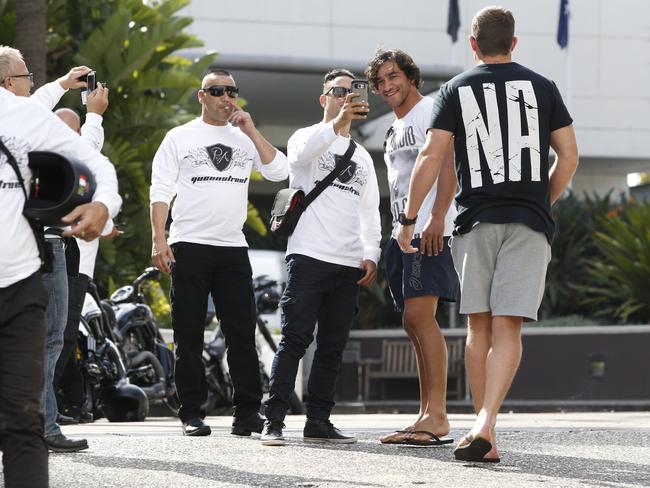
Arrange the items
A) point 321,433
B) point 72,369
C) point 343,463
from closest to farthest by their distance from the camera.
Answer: point 343,463 < point 321,433 < point 72,369

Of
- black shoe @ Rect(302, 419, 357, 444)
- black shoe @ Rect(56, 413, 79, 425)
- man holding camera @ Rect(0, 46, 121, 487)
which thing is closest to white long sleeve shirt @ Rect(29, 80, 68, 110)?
black shoe @ Rect(302, 419, 357, 444)

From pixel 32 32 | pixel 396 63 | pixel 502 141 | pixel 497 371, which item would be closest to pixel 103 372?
pixel 396 63

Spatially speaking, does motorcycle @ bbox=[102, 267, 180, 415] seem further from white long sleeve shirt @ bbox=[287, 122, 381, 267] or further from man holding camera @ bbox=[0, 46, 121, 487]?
man holding camera @ bbox=[0, 46, 121, 487]

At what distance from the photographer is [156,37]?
51.5 ft

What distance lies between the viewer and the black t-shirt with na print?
21.1 feet

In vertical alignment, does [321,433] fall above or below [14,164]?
below

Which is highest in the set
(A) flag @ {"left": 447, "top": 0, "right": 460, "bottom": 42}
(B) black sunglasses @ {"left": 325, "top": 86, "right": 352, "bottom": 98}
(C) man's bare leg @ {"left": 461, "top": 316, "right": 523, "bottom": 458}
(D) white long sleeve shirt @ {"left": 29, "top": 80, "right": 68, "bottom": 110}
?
(A) flag @ {"left": 447, "top": 0, "right": 460, "bottom": 42}

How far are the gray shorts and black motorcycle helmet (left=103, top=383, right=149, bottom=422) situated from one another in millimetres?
4328

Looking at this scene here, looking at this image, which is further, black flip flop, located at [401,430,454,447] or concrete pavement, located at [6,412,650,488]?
black flip flop, located at [401,430,454,447]

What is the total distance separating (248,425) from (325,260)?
105 cm

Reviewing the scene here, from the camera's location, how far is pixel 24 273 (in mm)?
4531

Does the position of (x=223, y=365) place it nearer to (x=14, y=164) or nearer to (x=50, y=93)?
(x=50, y=93)

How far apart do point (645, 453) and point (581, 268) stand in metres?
16.7

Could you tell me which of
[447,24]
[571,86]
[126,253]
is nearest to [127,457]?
[126,253]
